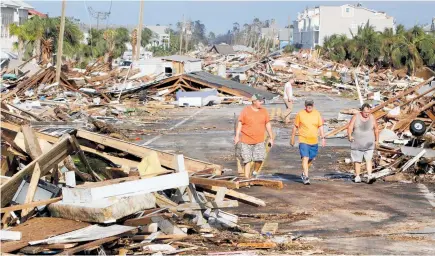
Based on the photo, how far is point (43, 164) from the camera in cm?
937

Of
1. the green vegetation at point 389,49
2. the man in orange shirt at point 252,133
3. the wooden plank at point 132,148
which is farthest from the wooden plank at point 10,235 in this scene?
the green vegetation at point 389,49

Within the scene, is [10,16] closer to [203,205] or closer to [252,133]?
[252,133]

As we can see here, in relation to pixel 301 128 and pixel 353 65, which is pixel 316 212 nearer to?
pixel 301 128

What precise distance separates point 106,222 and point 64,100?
2461cm

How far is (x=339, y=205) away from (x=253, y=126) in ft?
7.95

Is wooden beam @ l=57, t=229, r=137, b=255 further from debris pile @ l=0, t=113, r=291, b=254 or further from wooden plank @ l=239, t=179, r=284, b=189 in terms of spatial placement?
wooden plank @ l=239, t=179, r=284, b=189

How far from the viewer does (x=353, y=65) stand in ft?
271

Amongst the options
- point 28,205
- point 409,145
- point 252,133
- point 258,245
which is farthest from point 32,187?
point 409,145

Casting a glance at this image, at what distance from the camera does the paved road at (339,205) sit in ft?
29.7

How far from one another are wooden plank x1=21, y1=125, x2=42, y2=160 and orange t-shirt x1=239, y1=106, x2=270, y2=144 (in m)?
4.01

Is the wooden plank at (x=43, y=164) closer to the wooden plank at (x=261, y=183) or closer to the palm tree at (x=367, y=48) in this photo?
the wooden plank at (x=261, y=183)

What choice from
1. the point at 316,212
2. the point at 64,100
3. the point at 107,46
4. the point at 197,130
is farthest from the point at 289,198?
the point at 107,46

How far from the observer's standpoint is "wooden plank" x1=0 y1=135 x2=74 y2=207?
29.2 feet

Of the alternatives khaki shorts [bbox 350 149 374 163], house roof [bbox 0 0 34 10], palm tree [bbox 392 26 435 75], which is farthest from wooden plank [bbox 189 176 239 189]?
house roof [bbox 0 0 34 10]
